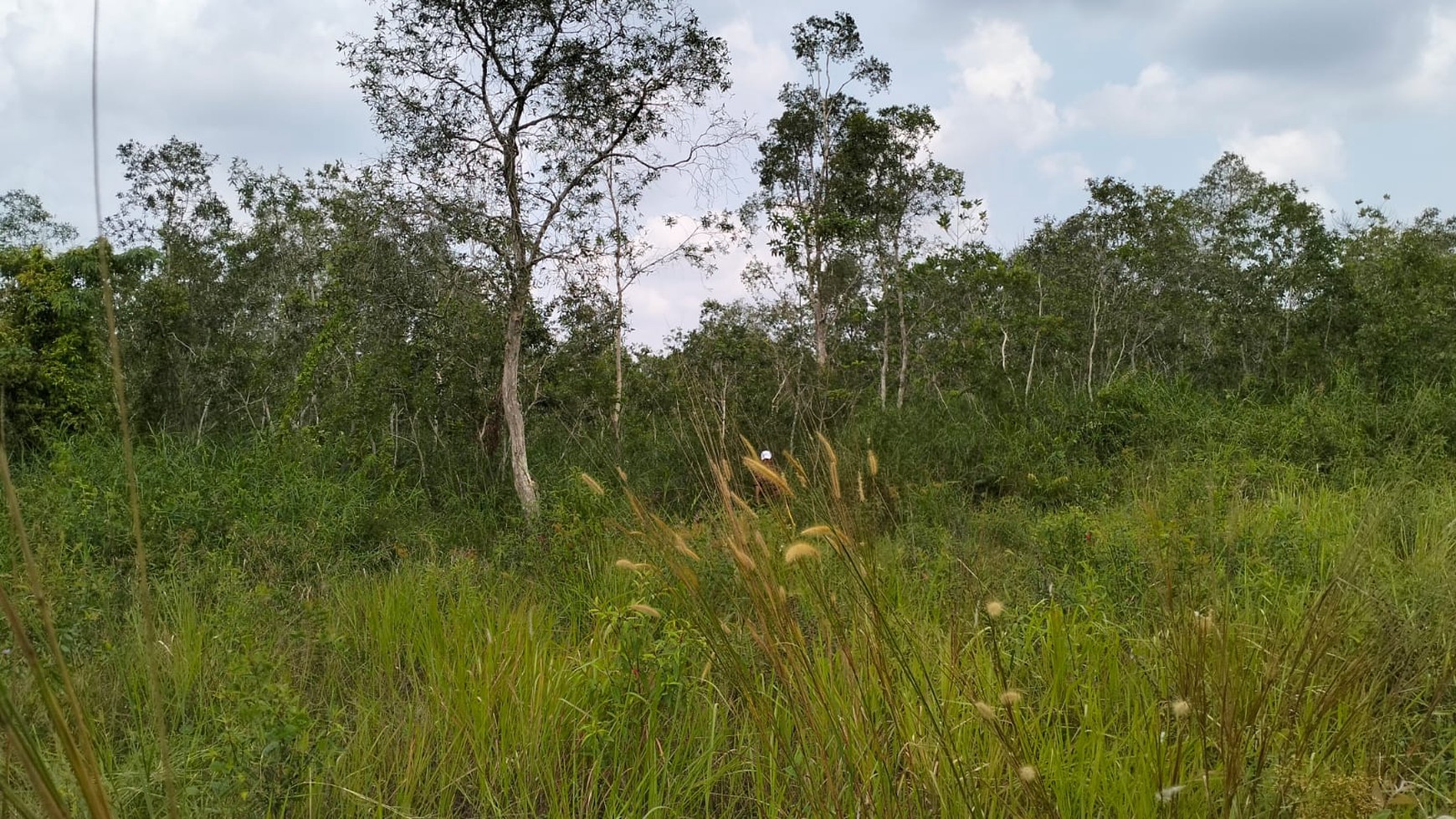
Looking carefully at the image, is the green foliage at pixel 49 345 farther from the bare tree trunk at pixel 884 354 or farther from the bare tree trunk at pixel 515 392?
the bare tree trunk at pixel 884 354

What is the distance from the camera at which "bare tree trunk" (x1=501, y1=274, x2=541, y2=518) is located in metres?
8.15

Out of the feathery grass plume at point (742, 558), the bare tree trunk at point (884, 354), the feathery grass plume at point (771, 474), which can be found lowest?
the feathery grass plume at point (742, 558)

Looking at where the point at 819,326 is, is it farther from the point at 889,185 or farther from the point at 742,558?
the point at 742,558

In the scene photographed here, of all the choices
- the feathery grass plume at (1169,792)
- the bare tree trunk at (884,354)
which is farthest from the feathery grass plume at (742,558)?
the bare tree trunk at (884,354)

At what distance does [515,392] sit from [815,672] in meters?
7.11

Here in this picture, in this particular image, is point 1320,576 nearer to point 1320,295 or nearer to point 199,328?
point 1320,295

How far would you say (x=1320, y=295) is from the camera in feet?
36.3

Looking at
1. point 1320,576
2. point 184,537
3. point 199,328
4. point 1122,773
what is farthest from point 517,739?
point 199,328

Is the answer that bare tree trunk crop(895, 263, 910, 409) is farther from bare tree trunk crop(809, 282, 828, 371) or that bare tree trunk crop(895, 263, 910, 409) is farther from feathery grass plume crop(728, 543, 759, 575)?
feathery grass plume crop(728, 543, 759, 575)

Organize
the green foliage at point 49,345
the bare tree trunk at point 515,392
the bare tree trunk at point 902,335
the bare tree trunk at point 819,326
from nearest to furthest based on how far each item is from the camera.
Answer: the bare tree trunk at point 515,392, the green foliage at point 49,345, the bare tree trunk at point 819,326, the bare tree trunk at point 902,335

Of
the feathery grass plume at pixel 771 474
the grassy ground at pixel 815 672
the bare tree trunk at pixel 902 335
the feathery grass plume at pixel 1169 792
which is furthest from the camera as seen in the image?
the bare tree trunk at pixel 902 335

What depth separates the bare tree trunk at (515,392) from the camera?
8148 millimetres

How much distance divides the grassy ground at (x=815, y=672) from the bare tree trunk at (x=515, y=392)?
3.01 metres

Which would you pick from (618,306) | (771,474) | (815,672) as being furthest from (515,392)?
(771,474)
